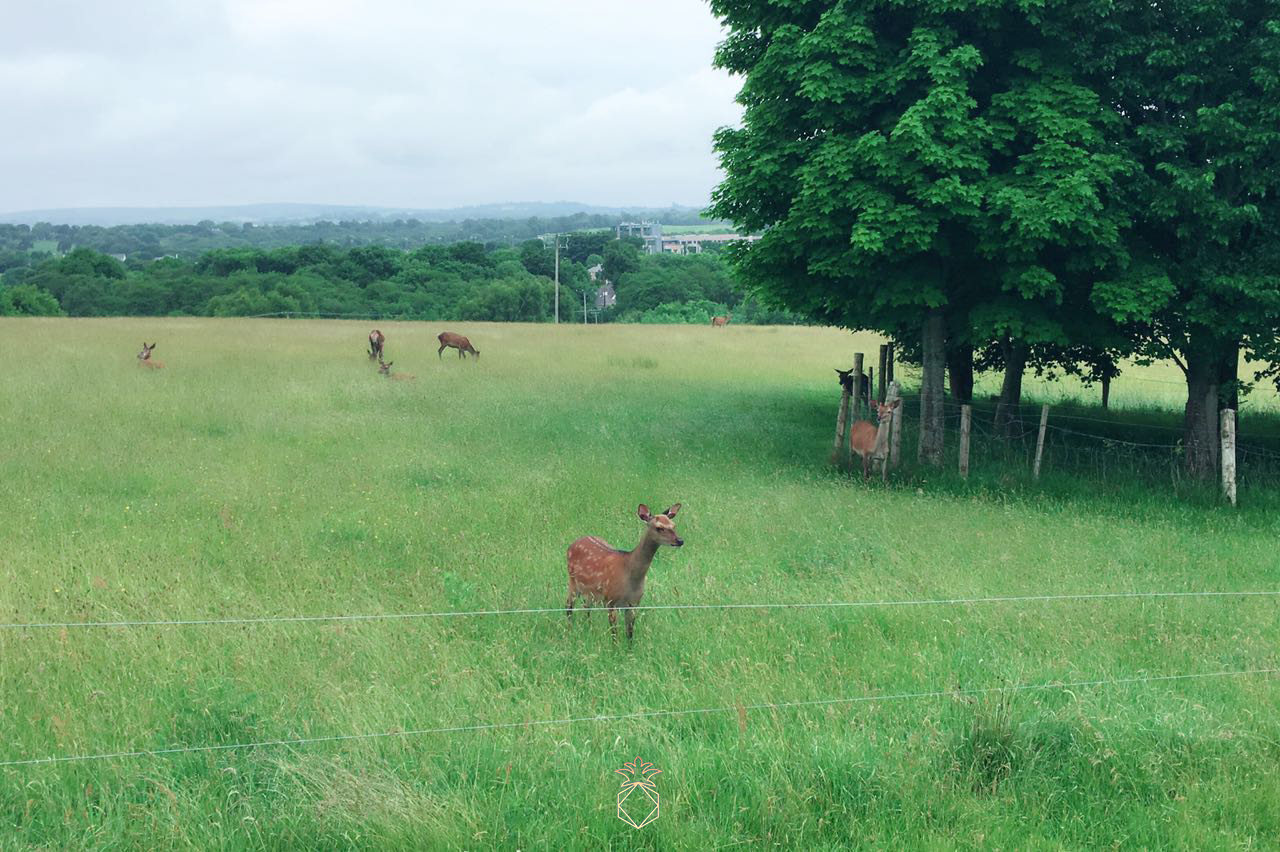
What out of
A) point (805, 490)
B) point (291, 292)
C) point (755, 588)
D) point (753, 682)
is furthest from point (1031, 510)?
point (291, 292)

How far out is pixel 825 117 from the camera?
15438 mm

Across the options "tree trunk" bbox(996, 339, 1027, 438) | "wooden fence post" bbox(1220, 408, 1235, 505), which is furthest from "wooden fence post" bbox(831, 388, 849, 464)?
"wooden fence post" bbox(1220, 408, 1235, 505)

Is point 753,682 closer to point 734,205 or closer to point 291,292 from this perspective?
point 734,205

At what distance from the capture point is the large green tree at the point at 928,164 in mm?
13992

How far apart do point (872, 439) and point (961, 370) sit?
24.3ft

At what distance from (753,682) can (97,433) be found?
14.6 m

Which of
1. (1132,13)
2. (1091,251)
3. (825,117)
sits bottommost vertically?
(1091,251)

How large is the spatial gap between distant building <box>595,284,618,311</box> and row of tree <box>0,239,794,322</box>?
3.41 ft

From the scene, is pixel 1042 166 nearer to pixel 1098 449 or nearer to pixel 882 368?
pixel 1098 449

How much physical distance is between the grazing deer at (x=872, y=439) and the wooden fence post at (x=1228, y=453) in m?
4.56

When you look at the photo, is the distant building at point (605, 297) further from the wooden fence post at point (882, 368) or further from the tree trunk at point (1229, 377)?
the tree trunk at point (1229, 377)

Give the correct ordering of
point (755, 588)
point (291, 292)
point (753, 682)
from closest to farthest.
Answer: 1. point (753, 682)
2. point (755, 588)
3. point (291, 292)

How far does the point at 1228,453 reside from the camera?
557 inches

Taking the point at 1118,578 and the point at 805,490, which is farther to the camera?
the point at 805,490
